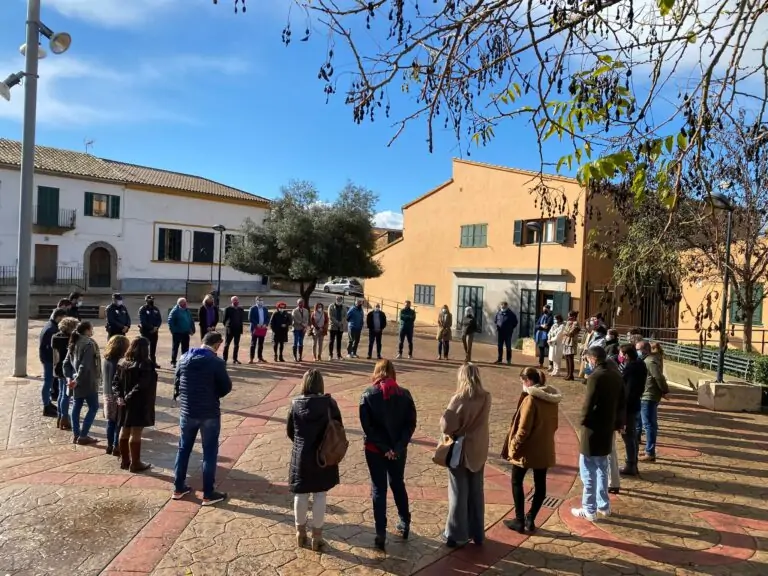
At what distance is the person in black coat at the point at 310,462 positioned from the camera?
405 centimetres

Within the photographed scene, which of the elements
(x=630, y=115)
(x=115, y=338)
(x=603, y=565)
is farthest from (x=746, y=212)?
(x=115, y=338)

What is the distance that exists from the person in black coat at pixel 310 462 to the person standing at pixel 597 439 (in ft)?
7.50

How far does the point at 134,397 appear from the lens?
5438 mm

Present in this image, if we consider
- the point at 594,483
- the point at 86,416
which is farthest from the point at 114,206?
the point at 594,483

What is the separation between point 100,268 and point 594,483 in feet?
111

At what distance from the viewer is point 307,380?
13.8 ft

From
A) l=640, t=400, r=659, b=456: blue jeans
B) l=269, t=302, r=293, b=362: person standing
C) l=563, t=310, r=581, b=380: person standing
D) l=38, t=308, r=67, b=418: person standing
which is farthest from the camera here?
l=269, t=302, r=293, b=362: person standing

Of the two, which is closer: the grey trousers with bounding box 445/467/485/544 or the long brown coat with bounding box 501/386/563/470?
the grey trousers with bounding box 445/467/485/544

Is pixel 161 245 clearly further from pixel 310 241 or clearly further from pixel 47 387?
pixel 47 387

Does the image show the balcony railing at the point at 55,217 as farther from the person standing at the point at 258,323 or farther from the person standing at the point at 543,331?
the person standing at the point at 543,331

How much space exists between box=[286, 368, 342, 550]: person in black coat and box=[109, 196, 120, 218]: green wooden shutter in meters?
33.0

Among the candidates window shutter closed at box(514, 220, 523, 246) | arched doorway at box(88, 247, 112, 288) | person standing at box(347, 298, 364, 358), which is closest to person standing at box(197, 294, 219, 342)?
person standing at box(347, 298, 364, 358)

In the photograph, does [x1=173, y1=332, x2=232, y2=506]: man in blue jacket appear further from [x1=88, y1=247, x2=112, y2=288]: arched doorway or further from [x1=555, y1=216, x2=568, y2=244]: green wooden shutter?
[x1=88, y1=247, x2=112, y2=288]: arched doorway

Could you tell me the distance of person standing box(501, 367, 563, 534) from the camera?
4.43m
